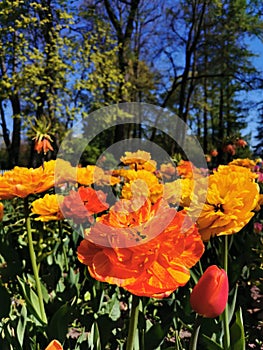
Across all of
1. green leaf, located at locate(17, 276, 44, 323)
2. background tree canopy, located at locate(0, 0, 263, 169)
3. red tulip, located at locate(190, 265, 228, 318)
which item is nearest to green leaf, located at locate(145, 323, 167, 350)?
green leaf, located at locate(17, 276, 44, 323)

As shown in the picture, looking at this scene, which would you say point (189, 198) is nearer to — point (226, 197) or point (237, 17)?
point (226, 197)

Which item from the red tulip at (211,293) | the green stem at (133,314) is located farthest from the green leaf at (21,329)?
the red tulip at (211,293)

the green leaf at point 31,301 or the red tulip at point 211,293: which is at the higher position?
the red tulip at point 211,293

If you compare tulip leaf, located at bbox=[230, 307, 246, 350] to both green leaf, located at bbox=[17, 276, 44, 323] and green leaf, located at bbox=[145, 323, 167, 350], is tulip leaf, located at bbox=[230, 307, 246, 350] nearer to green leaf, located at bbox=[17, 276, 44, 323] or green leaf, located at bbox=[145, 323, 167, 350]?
green leaf, located at bbox=[145, 323, 167, 350]

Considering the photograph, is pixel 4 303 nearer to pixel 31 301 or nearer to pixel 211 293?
pixel 31 301

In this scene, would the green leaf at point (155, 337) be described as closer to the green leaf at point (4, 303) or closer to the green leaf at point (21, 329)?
the green leaf at point (21, 329)

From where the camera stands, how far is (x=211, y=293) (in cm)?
66

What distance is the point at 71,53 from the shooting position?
501 inches

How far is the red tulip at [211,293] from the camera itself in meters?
0.66

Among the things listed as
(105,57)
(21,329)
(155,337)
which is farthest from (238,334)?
(105,57)

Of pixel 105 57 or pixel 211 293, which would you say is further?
pixel 105 57

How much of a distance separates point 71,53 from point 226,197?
12473 mm

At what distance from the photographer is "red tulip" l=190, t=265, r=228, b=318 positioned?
66cm

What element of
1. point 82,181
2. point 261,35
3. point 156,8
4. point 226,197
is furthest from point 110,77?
point 226,197
